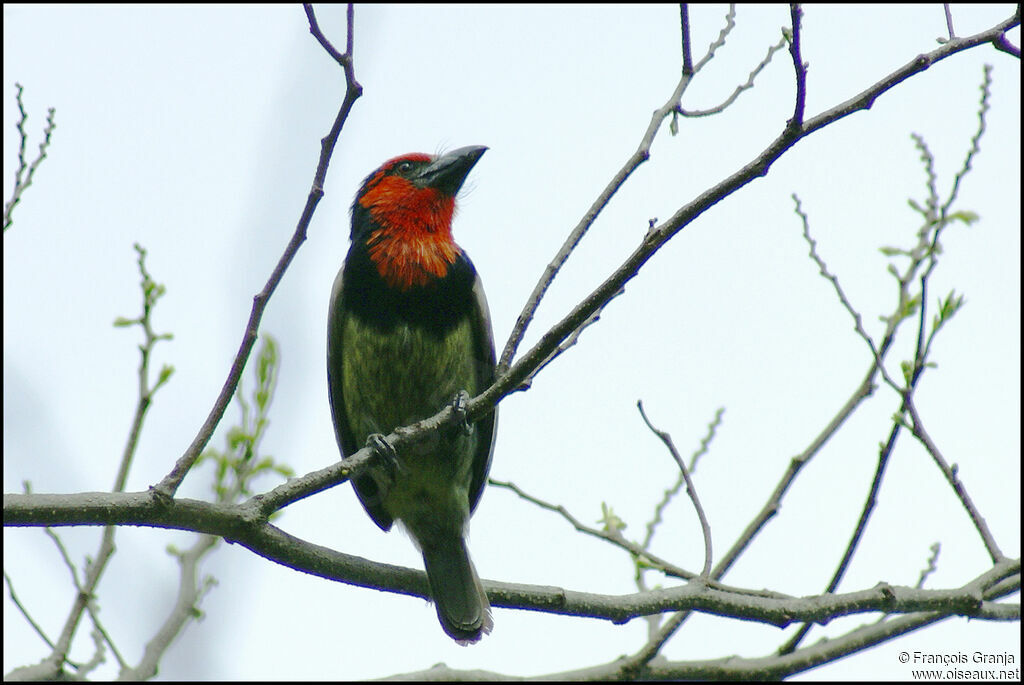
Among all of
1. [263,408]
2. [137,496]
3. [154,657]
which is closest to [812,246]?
[263,408]

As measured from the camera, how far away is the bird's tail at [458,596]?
146 inches

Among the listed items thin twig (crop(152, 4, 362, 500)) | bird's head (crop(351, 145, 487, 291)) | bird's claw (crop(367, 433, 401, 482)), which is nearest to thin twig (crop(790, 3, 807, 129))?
thin twig (crop(152, 4, 362, 500))

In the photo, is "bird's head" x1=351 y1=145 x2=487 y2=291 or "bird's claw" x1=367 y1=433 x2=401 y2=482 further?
"bird's head" x1=351 y1=145 x2=487 y2=291

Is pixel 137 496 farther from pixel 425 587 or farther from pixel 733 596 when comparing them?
pixel 733 596

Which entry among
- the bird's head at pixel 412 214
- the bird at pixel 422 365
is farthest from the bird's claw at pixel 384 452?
the bird's head at pixel 412 214

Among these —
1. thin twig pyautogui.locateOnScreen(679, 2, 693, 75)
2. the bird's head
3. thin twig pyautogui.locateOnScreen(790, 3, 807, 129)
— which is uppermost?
the bird's head

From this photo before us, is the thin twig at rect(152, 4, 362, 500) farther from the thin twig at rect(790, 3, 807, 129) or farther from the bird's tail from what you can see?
the bird's tail

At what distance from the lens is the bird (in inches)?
152

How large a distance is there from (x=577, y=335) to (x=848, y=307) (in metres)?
0.96

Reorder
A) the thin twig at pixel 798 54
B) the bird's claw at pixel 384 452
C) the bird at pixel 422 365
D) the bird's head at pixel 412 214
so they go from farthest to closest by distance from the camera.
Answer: the bird's head at pixel 412 214 → the bird at pixel 422 365 → the bird's claw at pixel 384 452 → the thin twig at pixel 798 54

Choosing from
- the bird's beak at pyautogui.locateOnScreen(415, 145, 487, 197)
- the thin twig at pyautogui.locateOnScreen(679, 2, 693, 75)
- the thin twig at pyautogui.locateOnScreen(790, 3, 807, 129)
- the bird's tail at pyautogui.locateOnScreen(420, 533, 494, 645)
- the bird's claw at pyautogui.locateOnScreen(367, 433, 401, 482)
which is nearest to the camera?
the thin twig at pyautogui.locateOnScreen(790, 3, 807, 129)

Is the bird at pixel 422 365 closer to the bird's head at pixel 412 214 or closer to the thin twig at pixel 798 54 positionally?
the bird's head at pixel 412 214

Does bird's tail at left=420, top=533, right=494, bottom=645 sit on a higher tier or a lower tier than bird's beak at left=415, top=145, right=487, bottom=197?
lower

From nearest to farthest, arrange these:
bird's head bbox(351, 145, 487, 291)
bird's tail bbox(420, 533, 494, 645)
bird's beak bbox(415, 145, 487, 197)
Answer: bird's tail bbox(420, 533, 494, 645)
bird's head bbox(351, 145, 487, 291)
bird's beak bbox(415, 145, 487, 197)
